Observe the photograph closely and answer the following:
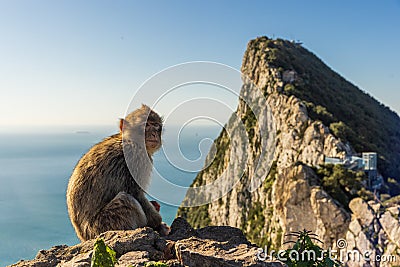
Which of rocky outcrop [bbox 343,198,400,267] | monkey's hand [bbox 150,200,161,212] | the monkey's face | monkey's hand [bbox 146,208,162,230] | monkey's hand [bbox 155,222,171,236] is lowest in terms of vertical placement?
monkey's hand [bbox 155,222,171,236]

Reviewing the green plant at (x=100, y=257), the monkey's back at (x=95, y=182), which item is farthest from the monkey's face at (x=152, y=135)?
the green plant at (x=100, y=257)

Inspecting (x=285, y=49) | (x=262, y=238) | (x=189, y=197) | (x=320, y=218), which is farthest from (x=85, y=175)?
(x=285, y=49)

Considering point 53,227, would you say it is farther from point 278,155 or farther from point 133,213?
point 133,213

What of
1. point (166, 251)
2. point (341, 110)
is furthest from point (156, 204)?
point (341, 110)

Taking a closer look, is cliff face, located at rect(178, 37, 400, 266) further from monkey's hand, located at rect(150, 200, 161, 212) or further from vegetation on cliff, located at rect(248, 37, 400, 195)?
monkey's hand, located at rect(150, 200, 161, 212)

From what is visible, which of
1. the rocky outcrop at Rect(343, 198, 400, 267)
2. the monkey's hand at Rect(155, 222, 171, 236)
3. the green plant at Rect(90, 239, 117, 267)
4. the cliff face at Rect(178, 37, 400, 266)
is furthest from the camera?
the cliff face at Rect(178, 37, 400, 266)

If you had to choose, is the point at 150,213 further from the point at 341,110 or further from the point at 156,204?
the point at 341,110

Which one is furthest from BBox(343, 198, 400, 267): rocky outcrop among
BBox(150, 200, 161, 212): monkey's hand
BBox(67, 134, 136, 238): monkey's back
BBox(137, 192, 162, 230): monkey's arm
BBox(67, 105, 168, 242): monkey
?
BBox(67, 134, 136, 238): monkey's back
